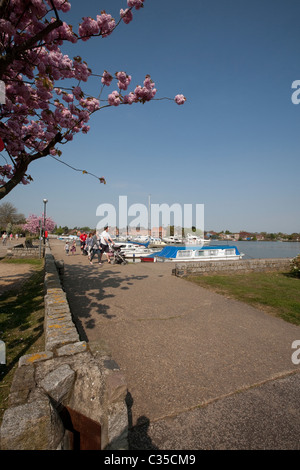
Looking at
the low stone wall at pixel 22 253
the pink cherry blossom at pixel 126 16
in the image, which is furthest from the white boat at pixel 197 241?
the pink cherry blossom at pixel 126 16

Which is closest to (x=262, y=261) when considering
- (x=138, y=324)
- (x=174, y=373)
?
(x=138, y=324)

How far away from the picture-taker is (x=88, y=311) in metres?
5.33

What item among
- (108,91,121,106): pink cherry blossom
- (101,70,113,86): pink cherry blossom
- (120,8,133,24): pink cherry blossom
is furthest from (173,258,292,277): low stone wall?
(120,8,133,24): pink cherry blossom

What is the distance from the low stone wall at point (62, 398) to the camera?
1487 millimetres

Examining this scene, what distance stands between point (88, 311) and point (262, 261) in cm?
1110

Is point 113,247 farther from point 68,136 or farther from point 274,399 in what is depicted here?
point 274,399

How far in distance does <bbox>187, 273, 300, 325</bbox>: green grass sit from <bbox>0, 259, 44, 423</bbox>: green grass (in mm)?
5777

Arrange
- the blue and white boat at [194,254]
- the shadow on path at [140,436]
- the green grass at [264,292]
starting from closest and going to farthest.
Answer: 1. the shadow on path at [140,436]
2. the green grass at [264,292]
3. the blue and white boat at [194,254]

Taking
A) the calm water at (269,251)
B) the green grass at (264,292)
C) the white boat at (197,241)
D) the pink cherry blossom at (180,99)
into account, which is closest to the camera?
the pink cherry blossom at (180,99)

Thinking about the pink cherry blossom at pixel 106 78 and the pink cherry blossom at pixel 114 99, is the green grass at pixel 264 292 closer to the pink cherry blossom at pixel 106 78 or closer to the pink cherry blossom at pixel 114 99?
the pink cherry blossom at pixel 114 99

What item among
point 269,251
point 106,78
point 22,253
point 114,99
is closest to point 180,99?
point 114,99

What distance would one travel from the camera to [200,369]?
124 inches

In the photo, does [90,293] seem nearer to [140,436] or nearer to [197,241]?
[140,436]

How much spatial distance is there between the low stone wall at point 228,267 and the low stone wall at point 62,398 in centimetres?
776
